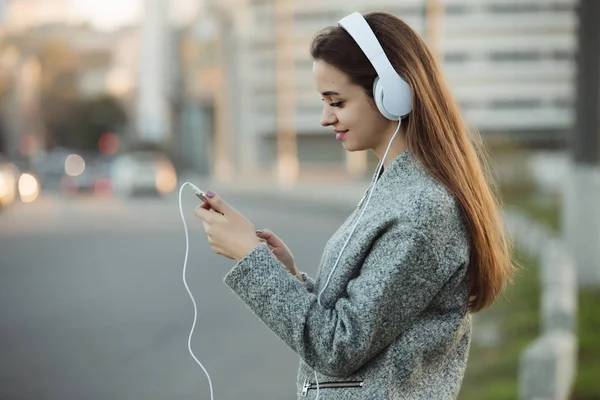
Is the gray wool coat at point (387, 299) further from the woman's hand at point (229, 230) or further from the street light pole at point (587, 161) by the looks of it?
the street light pole at point (587, 161)

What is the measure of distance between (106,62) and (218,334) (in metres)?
124

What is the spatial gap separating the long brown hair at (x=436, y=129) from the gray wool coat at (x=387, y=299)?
31 mm

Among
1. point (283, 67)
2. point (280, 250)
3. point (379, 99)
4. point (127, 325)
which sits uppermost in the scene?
Result: point (379, 99)

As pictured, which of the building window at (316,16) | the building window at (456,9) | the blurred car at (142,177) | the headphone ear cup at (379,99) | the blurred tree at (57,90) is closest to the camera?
the headphone ear cup at (379,99)

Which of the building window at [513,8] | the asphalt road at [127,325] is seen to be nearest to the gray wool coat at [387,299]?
the asphalt road at [127,325]

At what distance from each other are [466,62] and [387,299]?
105m

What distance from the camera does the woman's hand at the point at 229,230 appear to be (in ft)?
7.23

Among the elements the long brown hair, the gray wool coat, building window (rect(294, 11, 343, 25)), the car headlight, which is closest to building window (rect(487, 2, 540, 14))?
building window (rect(294, 11, 343, 25))

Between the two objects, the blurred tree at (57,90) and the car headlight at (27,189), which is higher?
the car headlight at (27,189)

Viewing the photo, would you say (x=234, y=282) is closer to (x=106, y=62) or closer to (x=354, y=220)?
(x=354, y=220)

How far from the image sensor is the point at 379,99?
219cm

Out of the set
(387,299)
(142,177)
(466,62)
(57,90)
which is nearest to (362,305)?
(387,299)

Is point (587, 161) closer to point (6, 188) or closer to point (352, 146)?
point (352, 146)

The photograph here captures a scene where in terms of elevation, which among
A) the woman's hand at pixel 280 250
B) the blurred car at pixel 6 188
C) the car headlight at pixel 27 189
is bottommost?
the car headlight at pixel 27 189
